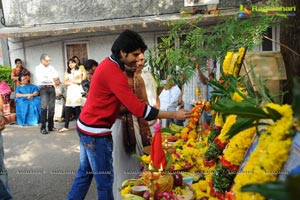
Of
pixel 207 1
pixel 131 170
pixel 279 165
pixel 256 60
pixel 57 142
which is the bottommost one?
pixel 57 142

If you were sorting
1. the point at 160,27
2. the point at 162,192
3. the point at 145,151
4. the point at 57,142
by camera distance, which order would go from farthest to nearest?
the point at 160,27 → the point at 57,142 → the point at 145,151 → the point at 162,192

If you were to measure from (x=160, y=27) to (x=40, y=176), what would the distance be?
5597 millimetres

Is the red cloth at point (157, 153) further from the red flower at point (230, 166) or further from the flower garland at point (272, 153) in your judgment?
the flower garland at point (272, 153)

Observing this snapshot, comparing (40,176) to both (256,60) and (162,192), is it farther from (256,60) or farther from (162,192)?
(256,60)

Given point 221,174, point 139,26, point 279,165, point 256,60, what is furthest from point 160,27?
point 279,165

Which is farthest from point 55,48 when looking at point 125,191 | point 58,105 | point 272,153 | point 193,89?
point 272,153

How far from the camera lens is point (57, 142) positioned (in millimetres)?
7125

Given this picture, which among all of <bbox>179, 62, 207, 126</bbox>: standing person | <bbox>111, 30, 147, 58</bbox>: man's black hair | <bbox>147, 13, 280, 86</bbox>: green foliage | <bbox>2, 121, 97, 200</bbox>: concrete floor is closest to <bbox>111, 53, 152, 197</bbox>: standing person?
<bbox>147, 13, 280, 86</bbox>: green foliage

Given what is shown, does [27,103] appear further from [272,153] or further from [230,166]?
[272,153]

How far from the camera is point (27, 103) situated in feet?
29.0

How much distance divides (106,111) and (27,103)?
656 cm

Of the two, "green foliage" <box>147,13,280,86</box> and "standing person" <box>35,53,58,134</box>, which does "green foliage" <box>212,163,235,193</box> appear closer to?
"green foliage" <box>147,13,280,86</box>

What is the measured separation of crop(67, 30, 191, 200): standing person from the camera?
2768 millimetres

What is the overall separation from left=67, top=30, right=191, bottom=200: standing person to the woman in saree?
625 cm
